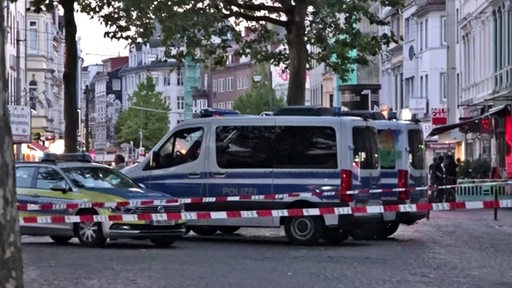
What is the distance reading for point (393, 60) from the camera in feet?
263

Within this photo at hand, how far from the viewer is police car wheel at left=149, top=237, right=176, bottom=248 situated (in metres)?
22.2

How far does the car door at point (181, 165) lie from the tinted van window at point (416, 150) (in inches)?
A: 185

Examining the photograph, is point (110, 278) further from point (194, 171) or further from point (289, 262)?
point (194, 171)

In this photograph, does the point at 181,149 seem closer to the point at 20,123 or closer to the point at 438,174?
the point at 438,174

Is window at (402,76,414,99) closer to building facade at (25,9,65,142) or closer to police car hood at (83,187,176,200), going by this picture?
building facade at (25,9,65,142)

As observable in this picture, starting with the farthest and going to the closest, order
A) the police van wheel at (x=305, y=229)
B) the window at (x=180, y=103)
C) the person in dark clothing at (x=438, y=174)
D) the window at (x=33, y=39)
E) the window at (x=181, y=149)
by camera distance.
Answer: the window at (x=180, y=103) < the window at (x=33, y=39) < the person in dark clothing at (x=438, y=174) < the window at (x=181, y=149) < the police van wheel at (x=305, y=229)

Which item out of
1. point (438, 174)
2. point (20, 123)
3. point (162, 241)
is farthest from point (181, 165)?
point (20, 123)

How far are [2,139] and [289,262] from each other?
36.5 ft

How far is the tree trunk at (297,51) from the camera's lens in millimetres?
30938

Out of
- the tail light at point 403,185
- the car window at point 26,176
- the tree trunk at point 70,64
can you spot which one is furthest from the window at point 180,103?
the car window at point 26,176

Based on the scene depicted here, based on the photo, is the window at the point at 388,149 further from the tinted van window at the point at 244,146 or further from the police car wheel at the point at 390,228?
the tinted van window at the point at 244,146

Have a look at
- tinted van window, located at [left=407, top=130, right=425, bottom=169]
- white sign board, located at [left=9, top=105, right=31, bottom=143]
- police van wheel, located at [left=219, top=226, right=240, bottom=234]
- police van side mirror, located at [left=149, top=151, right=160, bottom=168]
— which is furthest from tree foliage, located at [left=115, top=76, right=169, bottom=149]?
police van side mirror, located at [left=149, top=151, right=160, bottom=168]

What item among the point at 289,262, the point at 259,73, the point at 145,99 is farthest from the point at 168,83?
the point at 289,262

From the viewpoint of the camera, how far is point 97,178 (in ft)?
74.9
